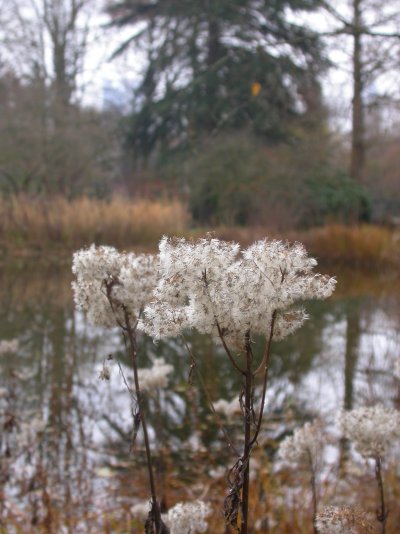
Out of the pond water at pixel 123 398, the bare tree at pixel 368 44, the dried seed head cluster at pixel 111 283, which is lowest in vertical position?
the pond water at pixel 123 398

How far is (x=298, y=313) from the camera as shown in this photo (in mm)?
1309

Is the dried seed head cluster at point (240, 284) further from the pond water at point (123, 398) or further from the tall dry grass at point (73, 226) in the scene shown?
the tall dry grass at point (73, 226)

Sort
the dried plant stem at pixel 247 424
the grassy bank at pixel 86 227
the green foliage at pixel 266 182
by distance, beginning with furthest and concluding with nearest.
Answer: the green foliage at pixel 266 182
the grassy bank at pixel 86 227
the dried plant stem at pixel 247 424

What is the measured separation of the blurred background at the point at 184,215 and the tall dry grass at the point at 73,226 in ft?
0.16

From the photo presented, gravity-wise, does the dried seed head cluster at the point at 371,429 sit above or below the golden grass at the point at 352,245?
above

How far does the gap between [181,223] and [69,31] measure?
30.5ft

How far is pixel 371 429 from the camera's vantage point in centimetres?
192

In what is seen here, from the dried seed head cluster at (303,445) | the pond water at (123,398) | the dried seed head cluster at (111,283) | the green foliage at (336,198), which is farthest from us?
the green foliage at (336,198)

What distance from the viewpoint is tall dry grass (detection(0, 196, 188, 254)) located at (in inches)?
539

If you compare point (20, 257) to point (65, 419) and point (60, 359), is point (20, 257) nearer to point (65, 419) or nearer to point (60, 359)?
point (60, 359)

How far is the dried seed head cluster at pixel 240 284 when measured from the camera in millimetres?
1247

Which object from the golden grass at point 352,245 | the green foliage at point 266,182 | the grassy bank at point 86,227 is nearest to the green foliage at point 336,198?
the green foliage at point 266,182

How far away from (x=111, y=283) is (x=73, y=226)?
496 inches

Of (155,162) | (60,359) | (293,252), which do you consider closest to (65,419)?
(60,359)
